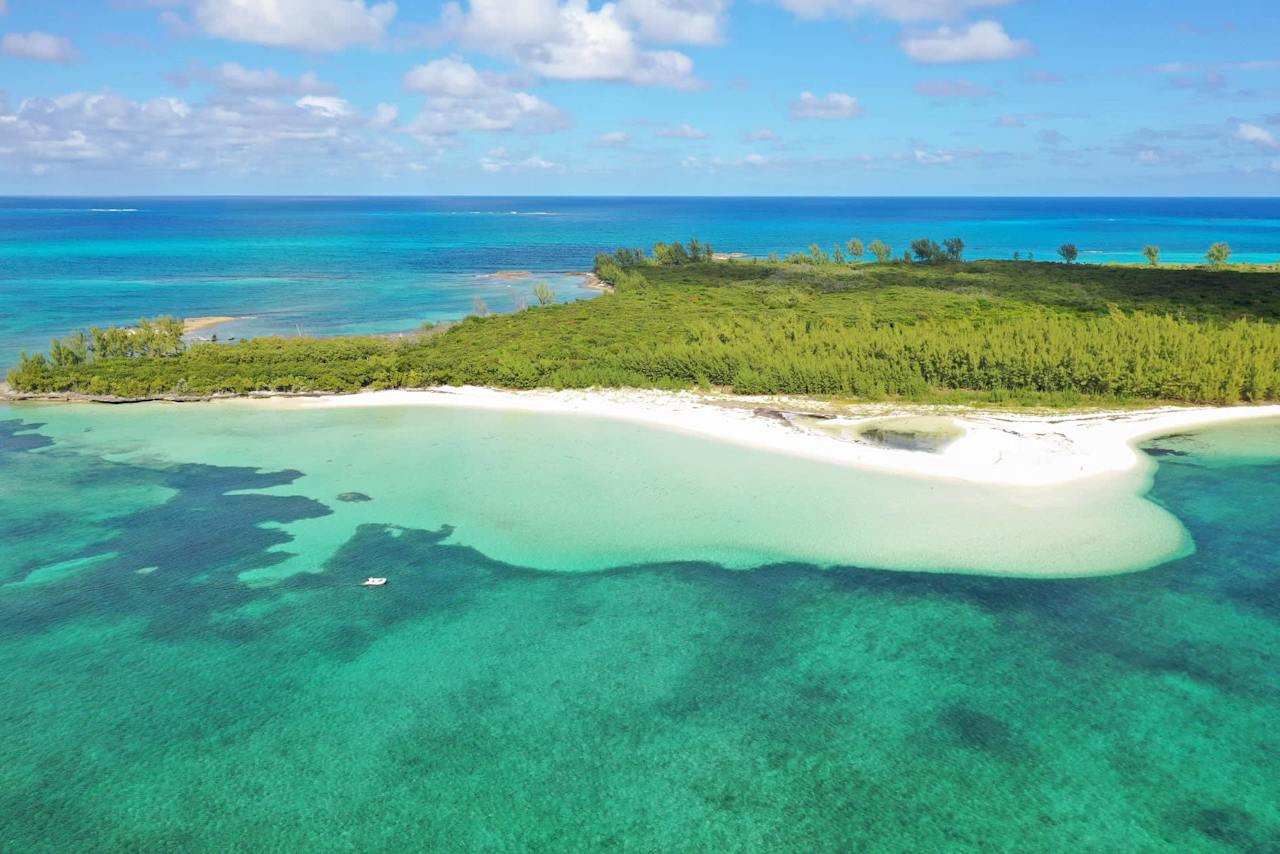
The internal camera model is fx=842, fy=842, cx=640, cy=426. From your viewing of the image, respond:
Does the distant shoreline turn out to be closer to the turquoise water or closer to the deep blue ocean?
the turquoise water

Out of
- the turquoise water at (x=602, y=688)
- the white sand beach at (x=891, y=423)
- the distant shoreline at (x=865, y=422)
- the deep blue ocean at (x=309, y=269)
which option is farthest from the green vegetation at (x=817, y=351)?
the deep blue ocean at (x=309, y=269)

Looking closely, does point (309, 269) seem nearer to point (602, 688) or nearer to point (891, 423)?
point (891, 423)

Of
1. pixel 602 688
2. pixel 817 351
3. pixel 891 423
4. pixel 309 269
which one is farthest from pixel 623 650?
pixel 309 269

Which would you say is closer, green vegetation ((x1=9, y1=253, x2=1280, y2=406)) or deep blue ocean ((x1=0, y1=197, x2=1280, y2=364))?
green vegetation ((x1=9, y1=253, x2=1280, y2=406))

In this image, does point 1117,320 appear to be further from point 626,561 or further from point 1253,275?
point 626,561

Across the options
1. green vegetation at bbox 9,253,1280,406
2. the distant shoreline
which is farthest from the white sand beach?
green vegetation at bbox 9,253,1280,406

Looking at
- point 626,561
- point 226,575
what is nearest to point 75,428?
point 226,575

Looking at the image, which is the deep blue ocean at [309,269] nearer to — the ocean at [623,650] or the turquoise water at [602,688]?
the ocean at [623,650]
